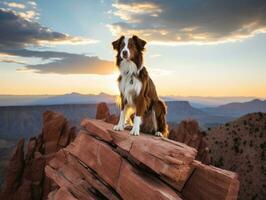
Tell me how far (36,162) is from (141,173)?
5790cm

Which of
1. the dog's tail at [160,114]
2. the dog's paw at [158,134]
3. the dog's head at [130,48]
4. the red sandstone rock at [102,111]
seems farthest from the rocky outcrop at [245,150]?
the dog's head at [130,48]

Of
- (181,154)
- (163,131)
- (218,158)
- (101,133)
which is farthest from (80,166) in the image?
(218,158)

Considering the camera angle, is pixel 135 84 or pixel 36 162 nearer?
pixel 135 84

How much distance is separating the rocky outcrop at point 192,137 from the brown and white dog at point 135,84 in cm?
5176

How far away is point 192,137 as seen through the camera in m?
65.6

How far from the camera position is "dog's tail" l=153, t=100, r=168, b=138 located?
13208 mm

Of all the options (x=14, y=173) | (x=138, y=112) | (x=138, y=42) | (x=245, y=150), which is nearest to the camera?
(x=138, y=42)

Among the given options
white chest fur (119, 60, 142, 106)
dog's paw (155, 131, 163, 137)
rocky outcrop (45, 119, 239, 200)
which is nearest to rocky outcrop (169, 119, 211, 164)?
dog's paw (155, 131, 163, 137)

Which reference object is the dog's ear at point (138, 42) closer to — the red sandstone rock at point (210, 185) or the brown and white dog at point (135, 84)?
the brown and white dog at point (135, 84)

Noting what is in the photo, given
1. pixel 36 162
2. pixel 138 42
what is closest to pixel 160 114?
pixel 138 42

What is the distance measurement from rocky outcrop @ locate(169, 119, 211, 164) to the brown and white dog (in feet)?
170

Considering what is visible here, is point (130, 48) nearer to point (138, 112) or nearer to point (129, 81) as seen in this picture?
point (129, 81)

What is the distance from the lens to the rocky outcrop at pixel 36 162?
63.3 metres

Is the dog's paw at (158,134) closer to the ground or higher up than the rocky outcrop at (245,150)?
higher up
